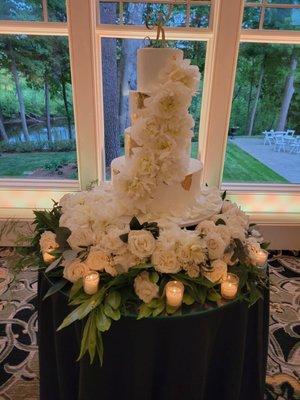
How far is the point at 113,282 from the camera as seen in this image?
3.37 ft

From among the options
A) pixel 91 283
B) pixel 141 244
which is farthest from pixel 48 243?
pixel 141 244

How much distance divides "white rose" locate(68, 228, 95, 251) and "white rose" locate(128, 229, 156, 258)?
154 millimetres

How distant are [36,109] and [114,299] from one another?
6.57ft

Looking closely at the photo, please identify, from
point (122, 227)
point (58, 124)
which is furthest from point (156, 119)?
point (58, 124)

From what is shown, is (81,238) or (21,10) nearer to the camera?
(81,238)

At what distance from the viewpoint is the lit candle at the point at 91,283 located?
3.38ft

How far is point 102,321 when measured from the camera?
961 mm

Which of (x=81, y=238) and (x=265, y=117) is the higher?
(x=265, y=117)

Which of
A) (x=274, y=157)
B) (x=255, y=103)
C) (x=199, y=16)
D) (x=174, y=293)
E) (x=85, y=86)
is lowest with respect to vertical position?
(x=274, y=157)

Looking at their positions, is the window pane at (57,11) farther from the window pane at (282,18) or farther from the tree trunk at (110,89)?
the window pane at (282,18)

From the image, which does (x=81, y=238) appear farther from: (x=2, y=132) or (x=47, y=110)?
(x=2, y=132)

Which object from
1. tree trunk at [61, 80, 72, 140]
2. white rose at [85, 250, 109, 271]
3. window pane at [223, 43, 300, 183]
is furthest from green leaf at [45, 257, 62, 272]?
window pane at [223, 43, 300, 183]

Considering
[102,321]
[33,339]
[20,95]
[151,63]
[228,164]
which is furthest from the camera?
[228,164]

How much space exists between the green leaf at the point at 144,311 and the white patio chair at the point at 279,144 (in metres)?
2.13
